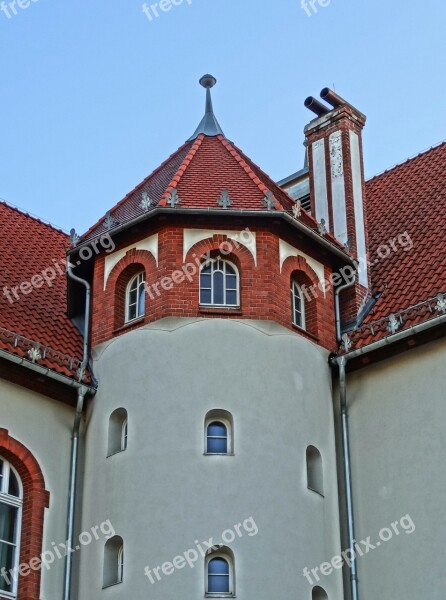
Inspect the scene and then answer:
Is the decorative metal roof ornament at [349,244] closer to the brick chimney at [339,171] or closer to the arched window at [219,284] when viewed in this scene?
the brick chimney at [339,171]

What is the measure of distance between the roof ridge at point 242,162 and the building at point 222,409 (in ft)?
0.19

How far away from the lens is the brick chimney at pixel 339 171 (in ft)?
82.0

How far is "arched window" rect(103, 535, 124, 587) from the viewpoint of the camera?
1941 cm

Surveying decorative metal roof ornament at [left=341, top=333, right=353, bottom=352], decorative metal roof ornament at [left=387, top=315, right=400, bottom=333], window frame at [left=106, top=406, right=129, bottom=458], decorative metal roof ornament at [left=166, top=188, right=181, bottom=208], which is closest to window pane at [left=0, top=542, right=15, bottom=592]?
window frame at [left=106, top=406, right=129, bottom=458]

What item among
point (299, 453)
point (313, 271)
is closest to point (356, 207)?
point (313, 271)

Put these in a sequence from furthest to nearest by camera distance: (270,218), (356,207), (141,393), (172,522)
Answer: (356,207) → (270,218) → (141,393) → (172,522)

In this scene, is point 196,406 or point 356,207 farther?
point 356,207

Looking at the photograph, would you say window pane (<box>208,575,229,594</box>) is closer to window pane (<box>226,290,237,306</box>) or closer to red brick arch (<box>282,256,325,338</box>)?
window pane (<box>226,290,237,306</box>)

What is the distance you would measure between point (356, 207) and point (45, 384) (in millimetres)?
8119

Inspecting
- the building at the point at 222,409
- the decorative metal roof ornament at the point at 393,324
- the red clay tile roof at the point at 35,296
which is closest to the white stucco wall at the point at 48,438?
the building at the point at 222,409

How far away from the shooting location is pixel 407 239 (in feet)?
80.8

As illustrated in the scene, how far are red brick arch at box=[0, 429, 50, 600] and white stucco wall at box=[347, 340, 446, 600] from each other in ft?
17.1

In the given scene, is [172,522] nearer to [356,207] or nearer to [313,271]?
[313,271]

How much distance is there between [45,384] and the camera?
68.7ft
